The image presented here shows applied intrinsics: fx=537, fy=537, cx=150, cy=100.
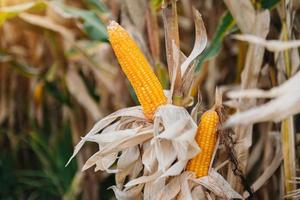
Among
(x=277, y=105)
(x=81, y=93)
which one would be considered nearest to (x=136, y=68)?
(x=277, y=105)

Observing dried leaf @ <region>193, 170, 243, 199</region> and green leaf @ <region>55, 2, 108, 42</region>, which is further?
green leaf @ <region>55, 2, 108, 42</region>

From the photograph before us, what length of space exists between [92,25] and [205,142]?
0.68 m

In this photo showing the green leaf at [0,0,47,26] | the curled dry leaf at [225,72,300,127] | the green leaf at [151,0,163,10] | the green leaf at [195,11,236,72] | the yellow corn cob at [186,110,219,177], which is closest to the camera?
the curled dry leaf at [225,72,300,127]

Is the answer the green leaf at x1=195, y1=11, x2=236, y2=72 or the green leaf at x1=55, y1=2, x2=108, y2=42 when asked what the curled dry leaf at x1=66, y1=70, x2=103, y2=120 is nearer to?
the green leaf at x1=55, y1=2, x2=108, y2=42

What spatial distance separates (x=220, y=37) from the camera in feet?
4.37

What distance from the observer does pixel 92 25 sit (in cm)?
150

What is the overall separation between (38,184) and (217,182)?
113cm

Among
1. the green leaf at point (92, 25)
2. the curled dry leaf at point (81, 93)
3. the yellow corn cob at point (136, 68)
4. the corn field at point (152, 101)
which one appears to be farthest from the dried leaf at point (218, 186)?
the curled dry leaf at point (81, 93)

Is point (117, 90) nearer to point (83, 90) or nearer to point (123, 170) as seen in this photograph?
point (83, 90)

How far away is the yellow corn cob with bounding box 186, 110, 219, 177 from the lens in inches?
36.8

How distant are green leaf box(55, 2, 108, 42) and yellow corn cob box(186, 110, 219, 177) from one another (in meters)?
0.59

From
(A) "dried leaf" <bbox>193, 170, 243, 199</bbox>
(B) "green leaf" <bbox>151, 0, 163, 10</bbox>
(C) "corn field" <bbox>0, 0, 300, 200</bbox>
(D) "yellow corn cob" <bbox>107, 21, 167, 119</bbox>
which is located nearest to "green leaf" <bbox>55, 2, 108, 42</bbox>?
(C) "corn field" <bbox>0, 0, 300, 200</bbox>

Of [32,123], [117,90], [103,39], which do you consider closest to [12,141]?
[32,123]

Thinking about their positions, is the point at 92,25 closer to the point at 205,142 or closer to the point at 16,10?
the point at 16,10
